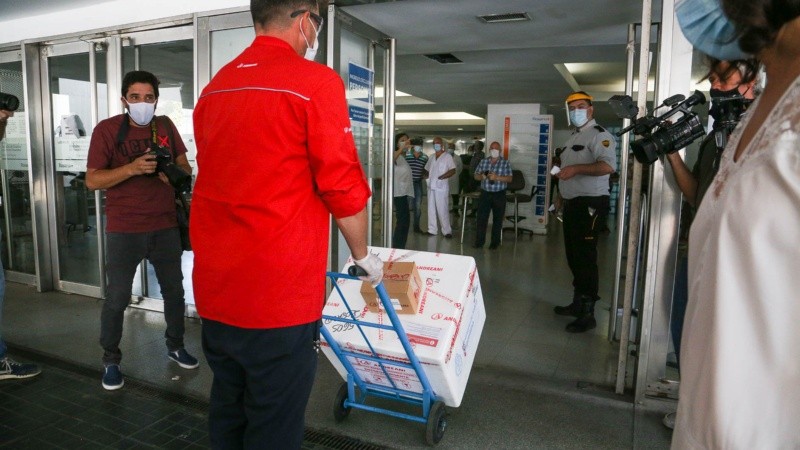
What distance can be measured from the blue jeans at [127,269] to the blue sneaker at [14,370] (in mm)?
494

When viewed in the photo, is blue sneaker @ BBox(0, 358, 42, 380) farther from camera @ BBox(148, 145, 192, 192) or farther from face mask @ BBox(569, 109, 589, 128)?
face mask @ BBox(569, 109, 589, 128)

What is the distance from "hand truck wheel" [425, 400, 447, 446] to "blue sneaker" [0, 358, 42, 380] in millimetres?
2475

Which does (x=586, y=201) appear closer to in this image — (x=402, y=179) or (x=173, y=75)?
(x=173, y=75)

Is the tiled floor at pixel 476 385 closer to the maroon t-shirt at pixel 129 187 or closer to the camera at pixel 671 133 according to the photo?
the maroon t-shirt at pixel 129 187

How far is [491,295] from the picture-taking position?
550 cm

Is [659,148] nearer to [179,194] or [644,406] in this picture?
[644,406]

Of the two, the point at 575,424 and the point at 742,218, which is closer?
the point at 742,218

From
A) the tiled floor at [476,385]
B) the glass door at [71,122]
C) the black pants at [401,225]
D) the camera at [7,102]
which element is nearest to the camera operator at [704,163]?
the tiled floor at [476,385]

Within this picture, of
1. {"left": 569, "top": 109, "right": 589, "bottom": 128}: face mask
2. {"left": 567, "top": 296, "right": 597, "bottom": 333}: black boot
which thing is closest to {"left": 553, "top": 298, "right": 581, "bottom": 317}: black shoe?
{"left": 567, "top": 296, "right": 597, "bottom": 333}: black boot

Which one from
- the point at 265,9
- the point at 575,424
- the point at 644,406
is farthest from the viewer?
the point at 644,406

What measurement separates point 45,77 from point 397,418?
475 cm

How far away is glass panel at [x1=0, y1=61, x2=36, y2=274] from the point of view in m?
5.45

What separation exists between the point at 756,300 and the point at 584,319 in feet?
12.9

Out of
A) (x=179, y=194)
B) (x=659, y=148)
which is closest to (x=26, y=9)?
(x=179, y=194)
